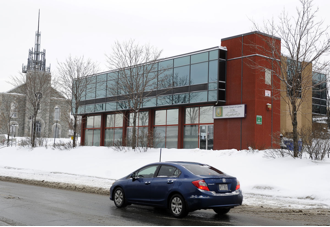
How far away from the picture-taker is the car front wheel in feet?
36.2

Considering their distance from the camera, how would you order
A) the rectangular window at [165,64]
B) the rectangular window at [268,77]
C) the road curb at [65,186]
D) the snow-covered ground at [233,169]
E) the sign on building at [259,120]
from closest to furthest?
the snow-covered ground at [233,169]
the road curb at [65,186]
the sign on building at [259,120]
the rectangular window at [268,77]
the rectangular window at [165,64]

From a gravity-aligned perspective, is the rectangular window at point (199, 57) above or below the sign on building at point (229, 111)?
above

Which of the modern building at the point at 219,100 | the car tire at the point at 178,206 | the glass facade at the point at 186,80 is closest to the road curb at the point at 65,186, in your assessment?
the car tire at the point at 178,206

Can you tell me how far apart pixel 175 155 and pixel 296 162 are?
8.26 metres

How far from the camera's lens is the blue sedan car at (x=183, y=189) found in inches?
356

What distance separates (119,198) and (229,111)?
1852 centimetres

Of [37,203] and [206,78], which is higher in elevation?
[206,78]

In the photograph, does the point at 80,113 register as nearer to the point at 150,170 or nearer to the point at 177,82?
the point at 177,82

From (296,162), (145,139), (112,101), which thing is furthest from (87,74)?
(296,162)

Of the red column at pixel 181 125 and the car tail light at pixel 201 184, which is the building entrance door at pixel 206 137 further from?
the car tail light at pixel 201 184

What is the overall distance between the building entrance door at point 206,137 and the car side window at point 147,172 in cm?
1904

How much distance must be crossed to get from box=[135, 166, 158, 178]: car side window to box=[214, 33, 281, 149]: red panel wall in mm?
16757

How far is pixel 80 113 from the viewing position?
4222 centimetres

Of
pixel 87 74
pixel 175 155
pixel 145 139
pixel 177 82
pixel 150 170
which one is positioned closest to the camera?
pixel 150 170
